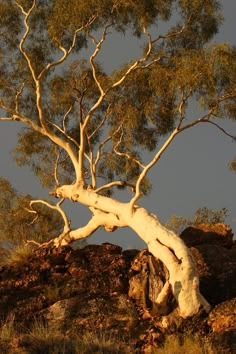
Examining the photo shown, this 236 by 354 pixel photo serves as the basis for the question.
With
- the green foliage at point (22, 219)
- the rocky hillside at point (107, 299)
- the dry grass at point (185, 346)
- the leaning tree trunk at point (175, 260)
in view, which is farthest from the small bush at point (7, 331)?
the green foliage at point (22, 219)

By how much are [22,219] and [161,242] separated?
11.4 m

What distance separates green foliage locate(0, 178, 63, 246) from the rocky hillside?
7.13m

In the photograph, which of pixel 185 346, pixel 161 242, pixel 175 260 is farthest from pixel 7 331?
pixel 161 242

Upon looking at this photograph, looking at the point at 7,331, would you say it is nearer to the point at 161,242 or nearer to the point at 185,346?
the point at 185,346

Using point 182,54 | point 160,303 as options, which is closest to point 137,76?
point 182,54

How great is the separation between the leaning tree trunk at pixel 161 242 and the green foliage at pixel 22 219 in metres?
7.40

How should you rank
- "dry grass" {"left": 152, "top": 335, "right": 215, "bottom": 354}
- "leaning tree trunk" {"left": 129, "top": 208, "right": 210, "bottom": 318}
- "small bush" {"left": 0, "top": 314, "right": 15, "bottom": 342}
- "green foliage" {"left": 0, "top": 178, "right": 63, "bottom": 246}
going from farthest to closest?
1. "green foliage" {"left": 0, "top": 178, "right": 63, "bottom": 246}
2. "leaning tree trunk" {"left": 129, "top": 208, "right": 210, "bottom": 318}
3. "small bush" {"left": 0, "top": 314, "right": 15, "bottom": 342}
4. "dry grass" {"left": 152, "top": 335, "right": 215, "bottom": 354}

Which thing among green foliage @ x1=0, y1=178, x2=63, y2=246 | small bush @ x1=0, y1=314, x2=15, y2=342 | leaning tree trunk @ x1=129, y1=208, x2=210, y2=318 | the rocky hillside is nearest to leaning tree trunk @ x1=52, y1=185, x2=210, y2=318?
leaning tree trunk @ x1=129, y1=208, x2=210, y2=318

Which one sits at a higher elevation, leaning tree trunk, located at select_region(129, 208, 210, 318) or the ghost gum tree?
the ghost gum tree

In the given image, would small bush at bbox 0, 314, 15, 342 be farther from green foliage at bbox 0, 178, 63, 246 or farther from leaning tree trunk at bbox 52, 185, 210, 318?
green foliage at bbox 0, 178, 63, 246

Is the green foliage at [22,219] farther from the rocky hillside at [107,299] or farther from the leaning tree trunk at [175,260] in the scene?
the leaning tree trunk at [175,260]

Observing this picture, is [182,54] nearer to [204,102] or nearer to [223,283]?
[204,102]

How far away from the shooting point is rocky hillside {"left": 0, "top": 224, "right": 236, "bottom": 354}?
1044 centimetres

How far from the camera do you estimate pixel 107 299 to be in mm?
12469
